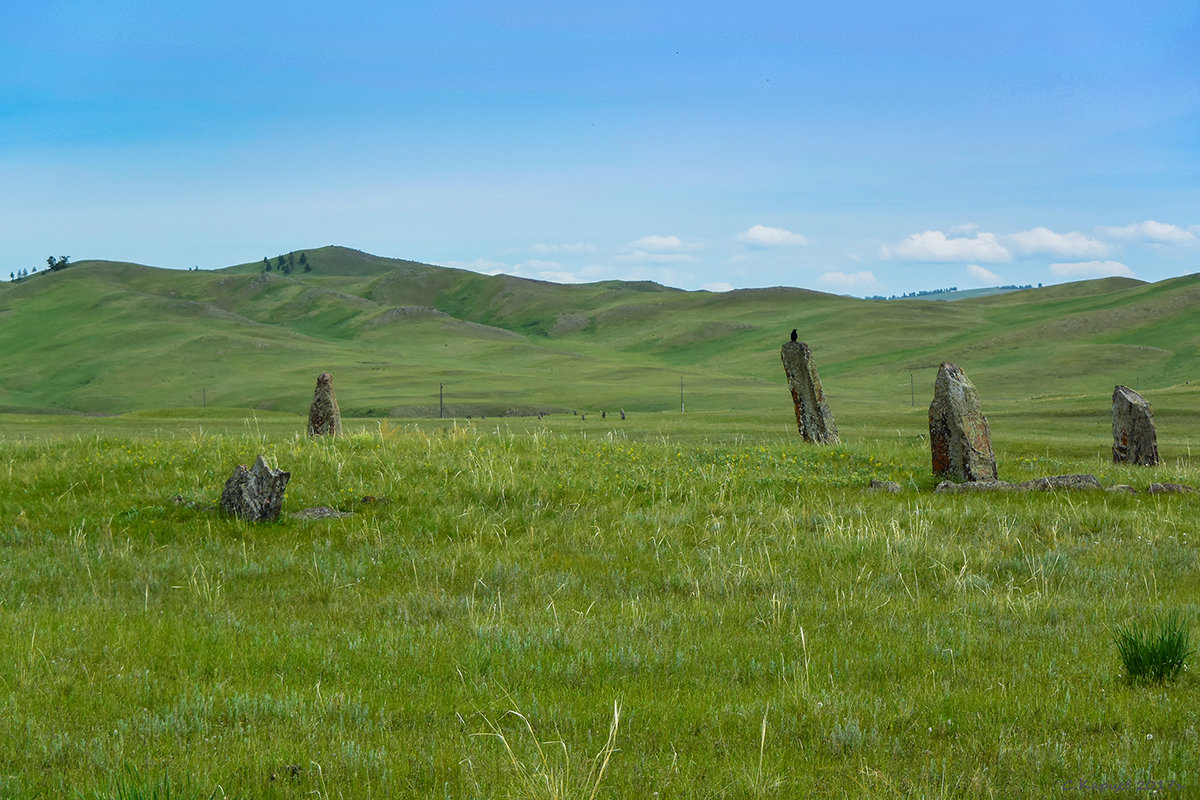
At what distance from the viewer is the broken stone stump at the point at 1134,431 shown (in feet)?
68.7

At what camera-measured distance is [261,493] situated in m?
12.1

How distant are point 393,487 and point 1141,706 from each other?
10134mm

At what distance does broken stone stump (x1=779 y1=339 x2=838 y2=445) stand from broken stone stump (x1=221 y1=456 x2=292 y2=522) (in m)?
13.3

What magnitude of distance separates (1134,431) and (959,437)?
7.33m

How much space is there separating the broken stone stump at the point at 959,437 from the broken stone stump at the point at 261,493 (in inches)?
418

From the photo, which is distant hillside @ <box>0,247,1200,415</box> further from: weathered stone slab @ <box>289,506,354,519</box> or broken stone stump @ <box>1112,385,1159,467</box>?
weathered stone slab @ <box>289,506,354,519</box>

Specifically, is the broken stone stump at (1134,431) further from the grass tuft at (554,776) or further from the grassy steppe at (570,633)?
the grass tuft at (554,776)

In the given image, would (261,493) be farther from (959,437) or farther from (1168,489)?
(1168,489)

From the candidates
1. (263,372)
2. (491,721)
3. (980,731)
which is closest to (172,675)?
(491,721)

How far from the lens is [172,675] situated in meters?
6.47

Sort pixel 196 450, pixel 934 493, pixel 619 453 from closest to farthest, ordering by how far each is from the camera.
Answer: pixel 934 493, pixel 196 450, pixel 619 453

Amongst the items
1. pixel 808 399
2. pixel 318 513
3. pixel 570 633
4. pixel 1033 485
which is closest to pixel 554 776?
pixel 570 633

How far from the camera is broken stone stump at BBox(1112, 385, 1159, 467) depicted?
21.0 meters

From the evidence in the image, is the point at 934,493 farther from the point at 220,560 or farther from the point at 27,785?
the point at 27,785
